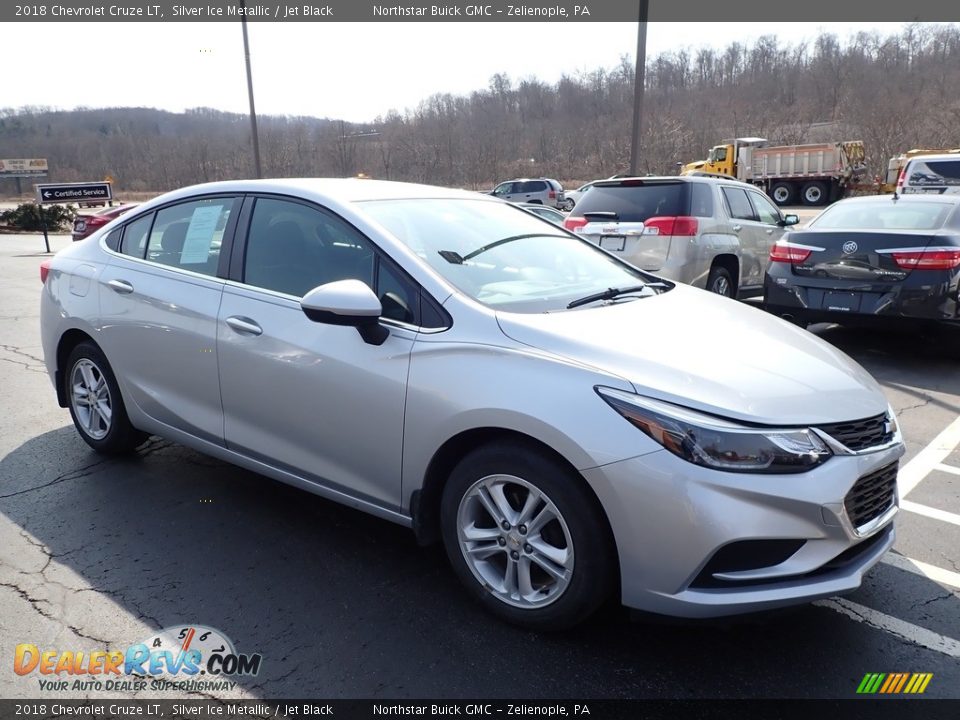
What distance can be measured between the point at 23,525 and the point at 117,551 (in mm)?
680

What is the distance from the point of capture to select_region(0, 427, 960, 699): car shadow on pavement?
2.51m

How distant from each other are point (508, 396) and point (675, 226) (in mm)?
5895

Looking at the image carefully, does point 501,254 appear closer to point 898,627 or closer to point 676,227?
point 898,627

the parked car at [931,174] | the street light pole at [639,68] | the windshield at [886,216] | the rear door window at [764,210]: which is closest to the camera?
the windshield at [886,216]

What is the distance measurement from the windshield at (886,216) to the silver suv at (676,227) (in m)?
1.09

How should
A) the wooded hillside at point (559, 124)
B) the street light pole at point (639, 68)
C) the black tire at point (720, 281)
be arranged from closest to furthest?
the black tire at point (720, 281), the street light pole at point (639, 68), the wooded hillside at point (559, 124)

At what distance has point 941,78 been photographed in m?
67.7

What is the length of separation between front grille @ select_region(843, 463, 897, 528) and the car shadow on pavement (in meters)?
0.45

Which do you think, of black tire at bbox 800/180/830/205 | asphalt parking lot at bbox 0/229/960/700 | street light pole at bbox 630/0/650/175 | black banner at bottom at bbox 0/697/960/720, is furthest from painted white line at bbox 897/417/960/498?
black tire at bbox 800/180/830/205

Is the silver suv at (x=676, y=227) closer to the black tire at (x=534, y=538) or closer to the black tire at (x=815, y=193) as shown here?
the black tire at (x=534, y=538)

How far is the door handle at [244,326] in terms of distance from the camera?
3373 millimetres

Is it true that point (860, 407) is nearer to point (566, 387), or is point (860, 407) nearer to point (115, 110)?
point (566, 387)

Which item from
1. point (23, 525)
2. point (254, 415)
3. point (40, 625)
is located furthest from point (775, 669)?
point (23, 525)

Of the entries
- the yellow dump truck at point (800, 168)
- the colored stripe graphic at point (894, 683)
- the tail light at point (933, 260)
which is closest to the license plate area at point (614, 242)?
the tail light at point (933, 260)
